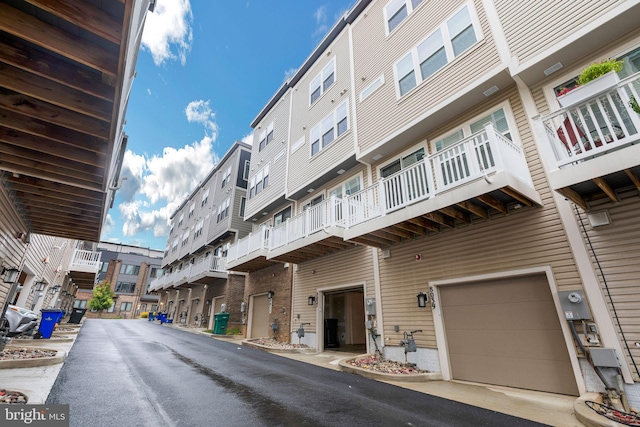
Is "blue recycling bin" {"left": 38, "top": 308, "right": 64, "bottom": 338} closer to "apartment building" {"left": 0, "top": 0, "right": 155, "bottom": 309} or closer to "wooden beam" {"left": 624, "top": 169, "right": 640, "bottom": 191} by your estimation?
"apartment building" {"left": 0, "top": 0, "right": 155, "bottom": 309}

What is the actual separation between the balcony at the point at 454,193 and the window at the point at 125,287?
168ft

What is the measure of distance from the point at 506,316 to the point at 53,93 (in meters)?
8.39

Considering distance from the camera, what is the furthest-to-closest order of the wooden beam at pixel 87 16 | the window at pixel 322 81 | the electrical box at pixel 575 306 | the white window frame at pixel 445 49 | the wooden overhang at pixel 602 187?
the window at pixel 322 81, the white window frame at pixel 445 49, the electrical box at pixel 575 306, the wooden overhang at pixel 602 187, the wooden beam at pixel 87 16

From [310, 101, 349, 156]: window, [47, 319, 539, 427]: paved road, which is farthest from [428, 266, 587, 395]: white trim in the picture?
[310, 101, 349, 156]: window

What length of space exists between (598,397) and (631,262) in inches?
87.7

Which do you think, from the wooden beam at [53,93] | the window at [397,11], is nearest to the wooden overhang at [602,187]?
the wooden beam at [53,93]

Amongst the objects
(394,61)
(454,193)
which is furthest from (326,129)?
(454,193)

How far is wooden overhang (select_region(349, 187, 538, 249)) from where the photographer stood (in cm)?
597

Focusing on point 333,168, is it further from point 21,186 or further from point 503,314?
point 21,186

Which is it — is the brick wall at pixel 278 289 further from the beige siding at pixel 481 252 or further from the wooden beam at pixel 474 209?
the wooden beam at pixel 474 209

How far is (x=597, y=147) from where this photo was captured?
4359mm

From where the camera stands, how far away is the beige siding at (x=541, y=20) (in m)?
5.70

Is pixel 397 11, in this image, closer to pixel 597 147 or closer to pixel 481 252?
pixel 597 147

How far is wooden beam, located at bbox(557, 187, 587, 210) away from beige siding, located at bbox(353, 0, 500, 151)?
3.86 metres
